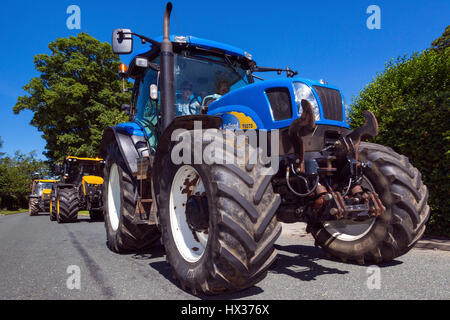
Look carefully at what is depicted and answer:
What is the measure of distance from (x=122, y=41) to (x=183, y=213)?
78.8 inches

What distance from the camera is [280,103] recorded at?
3236 millimetres

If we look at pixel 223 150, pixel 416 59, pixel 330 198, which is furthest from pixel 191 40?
pixel 416 59

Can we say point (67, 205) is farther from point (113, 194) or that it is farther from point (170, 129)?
point (170, 129)

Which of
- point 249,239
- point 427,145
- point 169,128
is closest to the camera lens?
point 249,239

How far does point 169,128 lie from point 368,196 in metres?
2.01

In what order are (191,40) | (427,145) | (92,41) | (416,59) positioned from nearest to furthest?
(191,40) → (427,145) → (416,59) → (92,41)

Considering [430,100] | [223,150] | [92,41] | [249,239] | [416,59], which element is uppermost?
[92,41]

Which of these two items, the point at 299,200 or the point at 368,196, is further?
the point at 299,200

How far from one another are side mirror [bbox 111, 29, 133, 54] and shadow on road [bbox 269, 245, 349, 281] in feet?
9.51

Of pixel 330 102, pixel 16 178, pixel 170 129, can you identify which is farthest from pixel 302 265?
pixel 16 178

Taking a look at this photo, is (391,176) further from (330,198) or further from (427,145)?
(427,145)

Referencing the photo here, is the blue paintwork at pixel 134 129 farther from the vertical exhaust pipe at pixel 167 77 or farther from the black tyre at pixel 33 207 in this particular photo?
the black tyre at pixel 33 207

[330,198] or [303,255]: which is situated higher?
[330,198]

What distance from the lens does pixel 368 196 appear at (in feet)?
10.1
